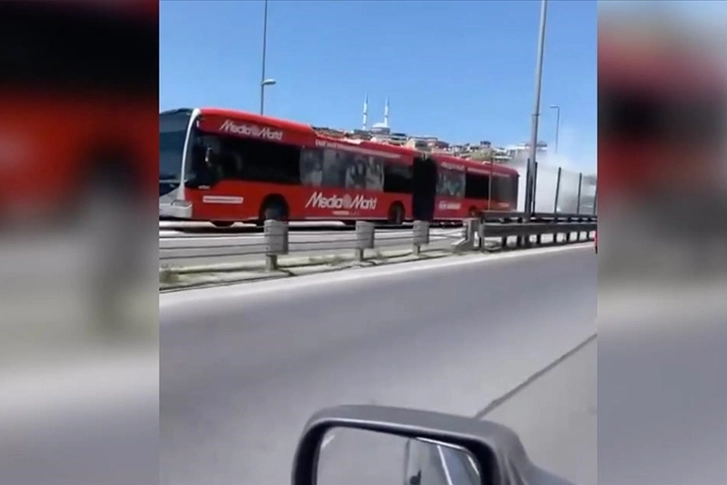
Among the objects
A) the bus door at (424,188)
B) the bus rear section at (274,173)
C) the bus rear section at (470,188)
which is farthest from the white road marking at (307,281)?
the bus rear section at (470,188)

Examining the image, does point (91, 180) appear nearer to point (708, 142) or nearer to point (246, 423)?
point (708, 142)

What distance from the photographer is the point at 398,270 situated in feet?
32.2

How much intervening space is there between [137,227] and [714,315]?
1.14 metres

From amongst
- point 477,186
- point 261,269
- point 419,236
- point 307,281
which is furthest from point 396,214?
point 307,281

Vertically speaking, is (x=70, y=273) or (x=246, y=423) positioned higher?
(x=70, y=273)

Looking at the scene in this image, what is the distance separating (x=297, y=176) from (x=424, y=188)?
232 inches

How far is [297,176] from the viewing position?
16.2m

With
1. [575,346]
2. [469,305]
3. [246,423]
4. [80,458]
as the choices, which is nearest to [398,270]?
[469,305]

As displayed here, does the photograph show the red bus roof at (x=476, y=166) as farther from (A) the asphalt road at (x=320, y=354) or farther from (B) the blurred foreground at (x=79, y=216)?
(B) the blurred foreground at (x=79, y=216)

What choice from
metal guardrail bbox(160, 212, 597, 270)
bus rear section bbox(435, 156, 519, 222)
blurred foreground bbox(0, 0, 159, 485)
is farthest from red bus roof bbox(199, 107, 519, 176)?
blurred foreground bbox(0, 0, 159, 485)

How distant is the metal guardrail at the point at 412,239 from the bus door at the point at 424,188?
11.3ft

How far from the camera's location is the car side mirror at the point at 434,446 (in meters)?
0.99

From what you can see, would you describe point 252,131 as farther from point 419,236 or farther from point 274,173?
point 419,236

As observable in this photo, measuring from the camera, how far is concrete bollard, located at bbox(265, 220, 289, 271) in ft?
28.5
